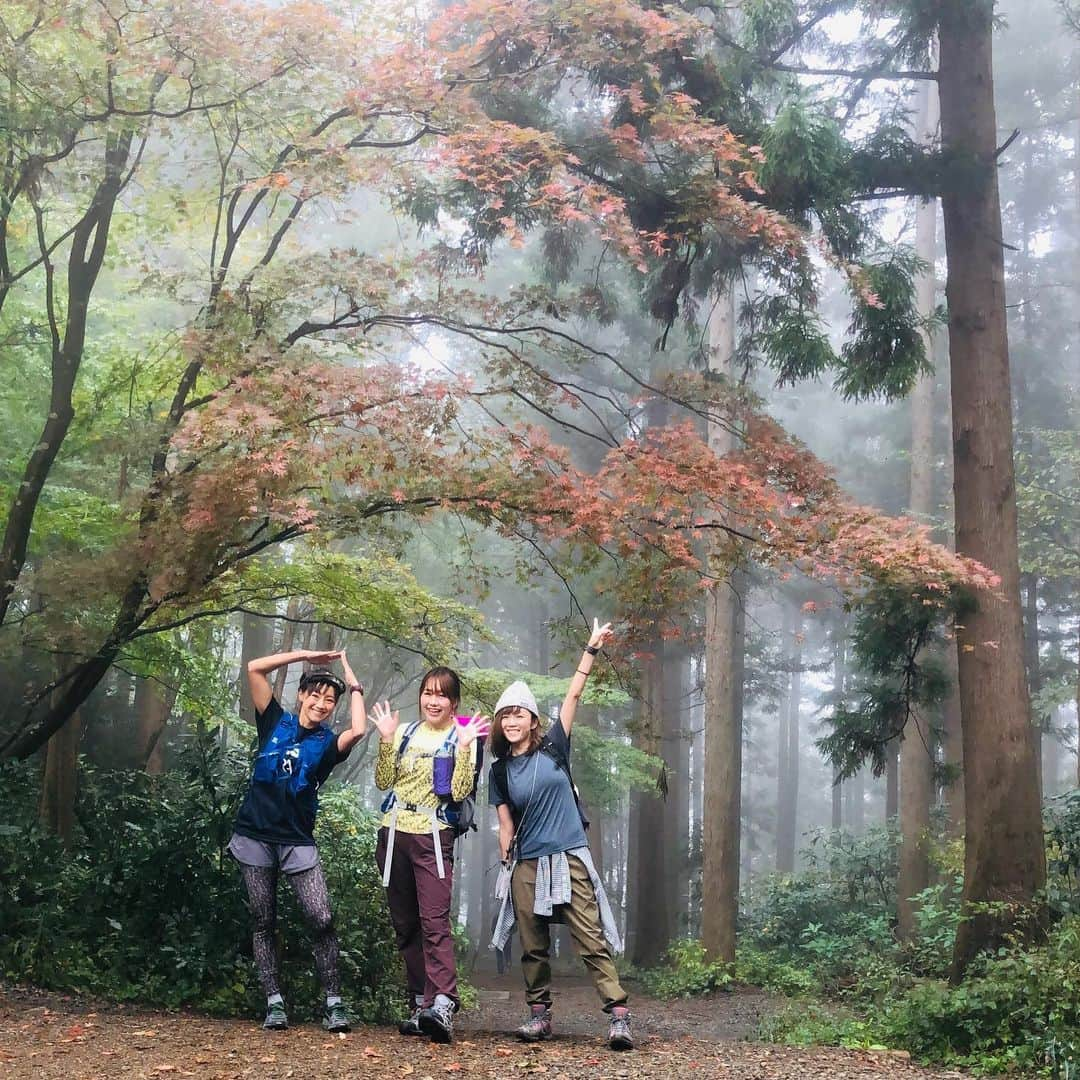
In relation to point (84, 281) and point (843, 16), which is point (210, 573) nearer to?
point (84, 281)

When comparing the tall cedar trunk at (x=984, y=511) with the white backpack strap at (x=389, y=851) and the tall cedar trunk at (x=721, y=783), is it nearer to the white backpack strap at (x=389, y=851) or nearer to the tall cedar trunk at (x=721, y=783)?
the white backpack strap at (x=389, y=851)

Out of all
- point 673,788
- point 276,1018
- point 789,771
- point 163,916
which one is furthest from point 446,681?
point 789,771

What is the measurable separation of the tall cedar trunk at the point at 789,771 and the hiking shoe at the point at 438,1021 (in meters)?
23.3

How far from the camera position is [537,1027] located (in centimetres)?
497

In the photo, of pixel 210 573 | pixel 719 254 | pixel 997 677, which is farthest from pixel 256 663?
pixel 719 254

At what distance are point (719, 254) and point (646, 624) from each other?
413cm

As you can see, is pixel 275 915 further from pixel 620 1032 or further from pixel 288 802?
pixel 620 1032

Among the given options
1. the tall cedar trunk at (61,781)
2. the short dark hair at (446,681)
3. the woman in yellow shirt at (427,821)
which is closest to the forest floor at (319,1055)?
the woman in yellow shirt at (427,821)

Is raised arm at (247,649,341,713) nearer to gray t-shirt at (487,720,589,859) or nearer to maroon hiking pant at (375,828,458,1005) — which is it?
maroon hiking pant at (375,828,458,1005)

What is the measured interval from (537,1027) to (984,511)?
195 inches

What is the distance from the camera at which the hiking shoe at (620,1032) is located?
473 centimetres

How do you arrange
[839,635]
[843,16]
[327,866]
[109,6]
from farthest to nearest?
[839,635], [843,16], [327,866], [109,6]

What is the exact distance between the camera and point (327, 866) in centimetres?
726

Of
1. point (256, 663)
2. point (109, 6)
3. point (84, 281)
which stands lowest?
point (256, 663)
